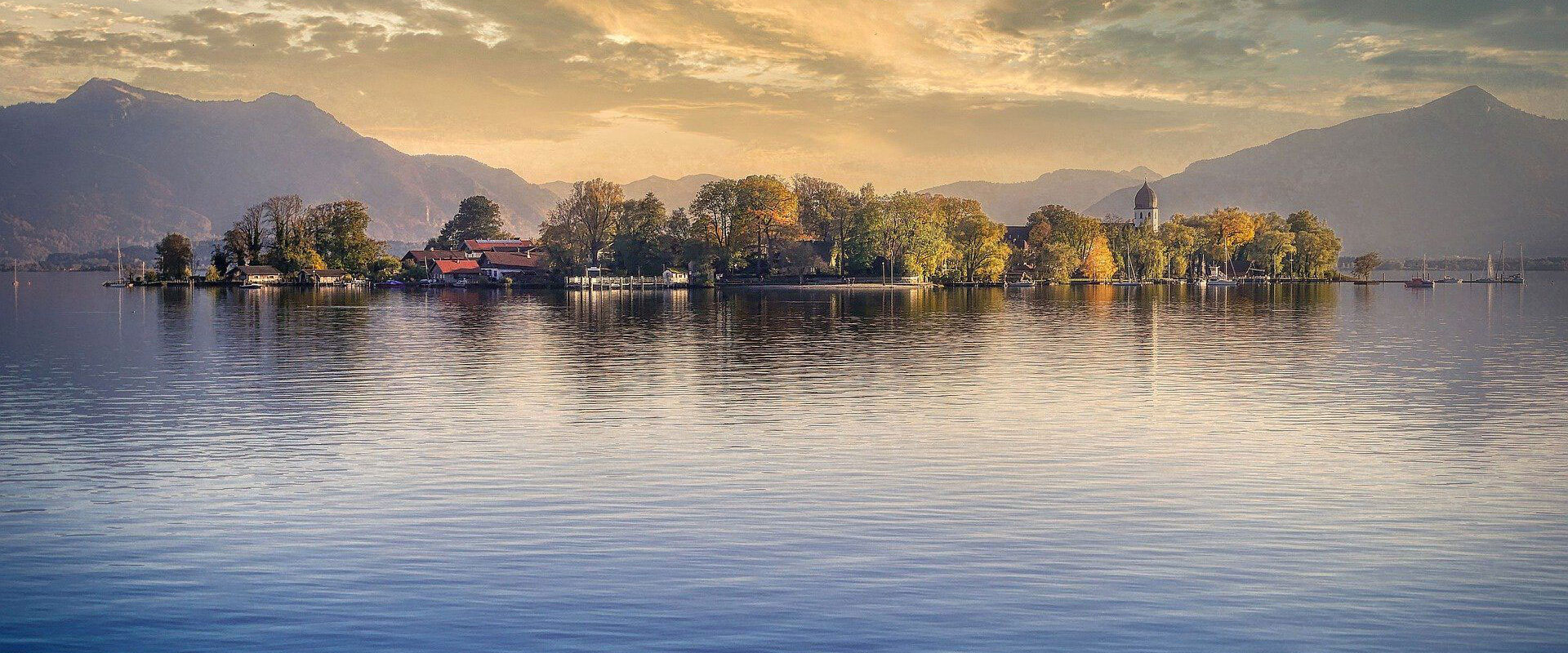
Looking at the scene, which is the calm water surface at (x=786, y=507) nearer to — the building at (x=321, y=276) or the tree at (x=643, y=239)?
the tree at (x=643, y=239)

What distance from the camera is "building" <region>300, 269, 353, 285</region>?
192 metres

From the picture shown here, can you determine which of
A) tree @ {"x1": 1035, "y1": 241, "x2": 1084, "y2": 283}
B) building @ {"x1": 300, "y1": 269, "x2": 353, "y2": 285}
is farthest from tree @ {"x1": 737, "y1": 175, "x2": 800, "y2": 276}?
building @ {"x1": 300, "y1": 269, "x2": 353, "y2": 285}

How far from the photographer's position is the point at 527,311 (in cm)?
9731

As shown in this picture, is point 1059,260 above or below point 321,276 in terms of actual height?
above

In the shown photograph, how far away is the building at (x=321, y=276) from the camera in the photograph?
19162cm

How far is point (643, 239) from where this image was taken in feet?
561

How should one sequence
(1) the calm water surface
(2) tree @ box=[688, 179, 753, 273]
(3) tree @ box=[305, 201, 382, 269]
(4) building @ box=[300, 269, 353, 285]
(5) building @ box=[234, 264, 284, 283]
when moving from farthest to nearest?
(3) tree @ box=[305, 201, 382, 269] < (4) building @ box=[300, 269, 353, 285] < (5) building @ box=[234, 264, 284, 283] < (2) tree @ box=[688, 179, 753, 273] < (1) the calm water surface

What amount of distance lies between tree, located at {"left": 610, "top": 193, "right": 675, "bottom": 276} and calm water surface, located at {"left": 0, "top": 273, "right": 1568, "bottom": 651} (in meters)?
126

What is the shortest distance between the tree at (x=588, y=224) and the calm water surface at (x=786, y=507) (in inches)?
5167

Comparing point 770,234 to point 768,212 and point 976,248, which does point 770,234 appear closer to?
point 768,212

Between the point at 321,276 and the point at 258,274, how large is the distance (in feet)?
30.4

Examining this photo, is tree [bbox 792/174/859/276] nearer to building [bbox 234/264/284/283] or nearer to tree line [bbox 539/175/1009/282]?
tree line [bbox 539/175/1009/282]

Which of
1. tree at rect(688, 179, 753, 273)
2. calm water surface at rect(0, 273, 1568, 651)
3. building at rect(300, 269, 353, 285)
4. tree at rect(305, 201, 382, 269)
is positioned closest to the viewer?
calm water surface at rect(0, 273, 1568, 651)

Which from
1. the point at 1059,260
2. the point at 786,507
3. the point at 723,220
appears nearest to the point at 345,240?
the point at 723,220
